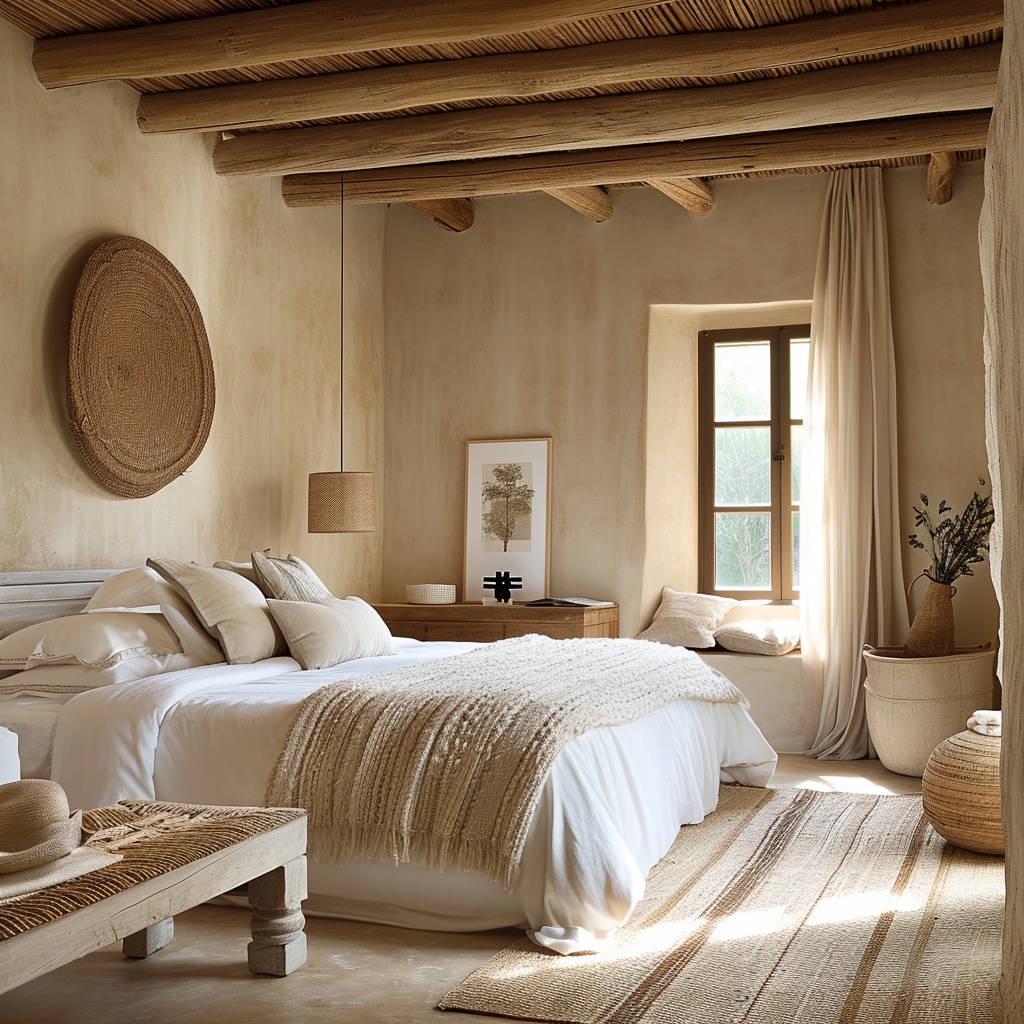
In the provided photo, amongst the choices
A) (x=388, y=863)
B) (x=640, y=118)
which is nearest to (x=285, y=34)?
(x=640, y=118)

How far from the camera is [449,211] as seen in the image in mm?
6246

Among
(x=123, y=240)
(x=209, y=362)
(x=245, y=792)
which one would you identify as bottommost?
(x=245, y=792)

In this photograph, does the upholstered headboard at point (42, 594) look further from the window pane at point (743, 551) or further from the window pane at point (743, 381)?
the window pane at point (743, 381)

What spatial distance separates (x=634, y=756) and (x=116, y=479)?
2.29m

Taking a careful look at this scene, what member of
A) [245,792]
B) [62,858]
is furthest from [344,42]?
[62,858]

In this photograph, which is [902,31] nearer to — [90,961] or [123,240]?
[123,240]

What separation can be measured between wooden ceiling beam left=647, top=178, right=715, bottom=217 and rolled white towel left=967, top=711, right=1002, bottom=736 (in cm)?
279

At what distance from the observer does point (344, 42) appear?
369 cm

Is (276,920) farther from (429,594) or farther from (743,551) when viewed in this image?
(743,551)

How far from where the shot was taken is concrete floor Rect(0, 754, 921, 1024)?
253cm

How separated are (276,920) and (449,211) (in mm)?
4404

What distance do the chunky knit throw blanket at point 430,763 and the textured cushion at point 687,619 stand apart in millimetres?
2623

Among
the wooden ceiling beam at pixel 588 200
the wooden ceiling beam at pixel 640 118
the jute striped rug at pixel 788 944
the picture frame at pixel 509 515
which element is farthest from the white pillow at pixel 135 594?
the wooden ceiling beam at pixel 588 200

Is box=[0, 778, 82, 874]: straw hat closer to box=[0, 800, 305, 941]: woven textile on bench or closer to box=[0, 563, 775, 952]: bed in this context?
box=[0, 800, 305, 941]: woven textile on bench
